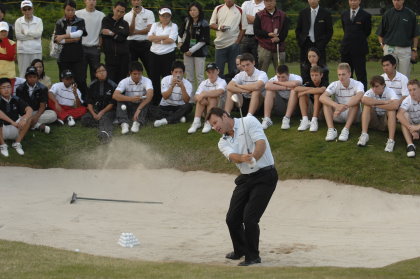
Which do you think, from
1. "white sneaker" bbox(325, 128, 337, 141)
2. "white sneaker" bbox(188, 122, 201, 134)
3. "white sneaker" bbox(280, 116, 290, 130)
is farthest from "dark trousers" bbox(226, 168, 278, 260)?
"white sneaker" bbox(188, 122, 201, 134)

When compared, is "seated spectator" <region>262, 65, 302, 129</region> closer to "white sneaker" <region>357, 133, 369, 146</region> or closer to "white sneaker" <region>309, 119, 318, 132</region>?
"white sneaker" <region>309, 119, 318, 132</region>

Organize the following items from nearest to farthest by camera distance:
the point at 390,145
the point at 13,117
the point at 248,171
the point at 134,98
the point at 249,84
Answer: the point at 248,171 → the point at 390,145 → the point at 13,117 → the point at 249,84 → the point at 134,98

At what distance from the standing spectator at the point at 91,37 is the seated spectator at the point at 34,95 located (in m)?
1.70

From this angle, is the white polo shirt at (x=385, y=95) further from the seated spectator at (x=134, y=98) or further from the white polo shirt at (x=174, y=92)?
the seated spectator at (x=134, y=98)

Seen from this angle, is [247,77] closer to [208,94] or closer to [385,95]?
[208,94]

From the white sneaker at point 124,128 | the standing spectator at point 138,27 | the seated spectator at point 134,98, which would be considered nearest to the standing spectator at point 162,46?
the standing spectator at point 138,27

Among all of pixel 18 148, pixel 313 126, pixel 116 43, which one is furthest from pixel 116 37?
pixel 313 126

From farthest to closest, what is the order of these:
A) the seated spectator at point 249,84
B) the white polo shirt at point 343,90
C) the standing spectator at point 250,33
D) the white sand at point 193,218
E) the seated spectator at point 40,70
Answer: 1. the standing spectator at point 250,33
2. the seated spectator at point 40,70
3. the seated spectator at point 249,84
4. the white polo shirt at point 343,90
5. the white sand at point 193,218

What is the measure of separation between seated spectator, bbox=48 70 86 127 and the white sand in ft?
6.87

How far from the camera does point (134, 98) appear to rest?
18016 millimetres

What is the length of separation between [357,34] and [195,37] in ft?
11.2

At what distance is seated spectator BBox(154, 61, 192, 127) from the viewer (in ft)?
58.8

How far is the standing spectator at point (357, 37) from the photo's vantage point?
17906 mm

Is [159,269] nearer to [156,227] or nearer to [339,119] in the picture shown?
[156,227]
